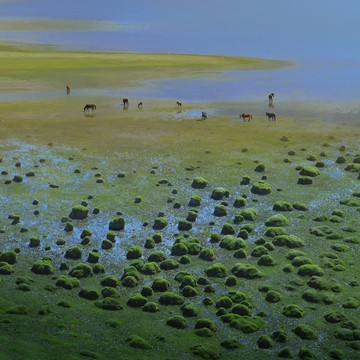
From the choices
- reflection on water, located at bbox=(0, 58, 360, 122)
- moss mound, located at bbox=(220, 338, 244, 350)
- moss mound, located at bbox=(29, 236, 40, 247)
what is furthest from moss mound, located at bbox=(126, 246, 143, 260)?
reflection on water, located at bbox=(0, 58, 360, 122)

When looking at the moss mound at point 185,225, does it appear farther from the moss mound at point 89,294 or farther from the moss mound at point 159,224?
the moss mound at point 89,294

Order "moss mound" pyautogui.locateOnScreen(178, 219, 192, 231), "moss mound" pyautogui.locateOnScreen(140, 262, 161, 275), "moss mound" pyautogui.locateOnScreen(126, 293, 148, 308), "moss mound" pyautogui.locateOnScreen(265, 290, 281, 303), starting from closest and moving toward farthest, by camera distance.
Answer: "moss mound" pyautogui.locateOnScreen(126, 293, 148, 308), "moss mound" pyautogui.locateOnScreen(265, 290, 281, 303), "moss mound" pyautogui.locateOnScreen(140, 262, 161, 275), "moss mound" pyautogui.locateOnScreen(178, 219, 192, 231)

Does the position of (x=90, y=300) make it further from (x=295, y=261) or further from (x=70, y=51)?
(x=70, y=51)

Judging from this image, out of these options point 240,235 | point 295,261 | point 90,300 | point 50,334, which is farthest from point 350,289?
point 50,334

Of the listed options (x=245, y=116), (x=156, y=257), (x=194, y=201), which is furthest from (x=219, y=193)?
(x=245, y=116)

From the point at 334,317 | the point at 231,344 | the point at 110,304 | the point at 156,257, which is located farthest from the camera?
the point at 156,257

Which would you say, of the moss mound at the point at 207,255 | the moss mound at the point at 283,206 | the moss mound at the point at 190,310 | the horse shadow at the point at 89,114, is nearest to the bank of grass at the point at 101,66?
the horse shadow at the point at 89,114

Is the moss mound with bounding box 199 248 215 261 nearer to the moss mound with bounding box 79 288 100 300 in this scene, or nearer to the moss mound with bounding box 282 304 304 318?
the moss mound with bounding box 282 304 304 318

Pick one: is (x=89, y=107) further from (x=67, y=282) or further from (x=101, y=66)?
(x=67, y=282)

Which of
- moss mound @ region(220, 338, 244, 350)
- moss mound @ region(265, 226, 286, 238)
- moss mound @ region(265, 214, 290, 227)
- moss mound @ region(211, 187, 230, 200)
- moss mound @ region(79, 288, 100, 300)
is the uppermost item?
moss mound @ region(211, 187, 230, 200)
